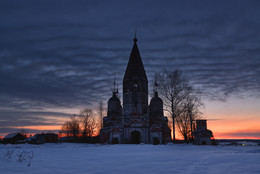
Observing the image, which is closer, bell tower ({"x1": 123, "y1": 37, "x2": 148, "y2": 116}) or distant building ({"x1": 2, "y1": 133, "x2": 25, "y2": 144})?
bell tower ({"x1": 123, "y1": 37, "x2": 148, "y2": 116})

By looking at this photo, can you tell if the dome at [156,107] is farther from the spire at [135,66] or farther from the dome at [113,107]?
the dome at [113,107]

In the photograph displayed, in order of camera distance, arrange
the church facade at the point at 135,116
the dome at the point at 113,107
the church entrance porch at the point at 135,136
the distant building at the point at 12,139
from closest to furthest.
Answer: the church facade at the point at 135,116 → the church entrance porch at the point at 135,136 → the dome at the point at 113,107 → the distant building at the point at 12,139

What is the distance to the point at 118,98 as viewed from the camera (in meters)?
47.8

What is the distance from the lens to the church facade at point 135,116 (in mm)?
34844

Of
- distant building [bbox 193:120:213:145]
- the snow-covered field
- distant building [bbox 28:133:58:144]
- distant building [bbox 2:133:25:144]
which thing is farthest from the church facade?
the snow-covered field

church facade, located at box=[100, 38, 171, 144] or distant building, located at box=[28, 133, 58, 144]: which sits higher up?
church facade, located at box=[100, 38, 171, 144]

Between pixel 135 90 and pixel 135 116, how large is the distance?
513 centimetres

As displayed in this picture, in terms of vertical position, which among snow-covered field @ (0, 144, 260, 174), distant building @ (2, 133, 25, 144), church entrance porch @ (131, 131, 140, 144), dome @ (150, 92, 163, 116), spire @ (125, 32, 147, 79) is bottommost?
distant building @ (2, 133, 25, 144)

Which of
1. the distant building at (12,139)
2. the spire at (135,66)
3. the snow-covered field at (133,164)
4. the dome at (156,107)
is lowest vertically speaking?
the distant building at (12,139)

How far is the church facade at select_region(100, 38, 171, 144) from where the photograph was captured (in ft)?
114

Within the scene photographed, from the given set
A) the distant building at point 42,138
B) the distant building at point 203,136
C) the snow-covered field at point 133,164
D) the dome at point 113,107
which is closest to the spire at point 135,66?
the dome at point 113,107

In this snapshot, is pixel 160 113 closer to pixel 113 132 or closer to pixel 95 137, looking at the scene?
pixel 113 132

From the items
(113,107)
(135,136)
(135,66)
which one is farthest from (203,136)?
(113,107)

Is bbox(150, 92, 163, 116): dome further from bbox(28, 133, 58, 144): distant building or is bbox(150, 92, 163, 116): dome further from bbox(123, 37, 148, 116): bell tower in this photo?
bbox(28, 133, 58, 144): distant building
